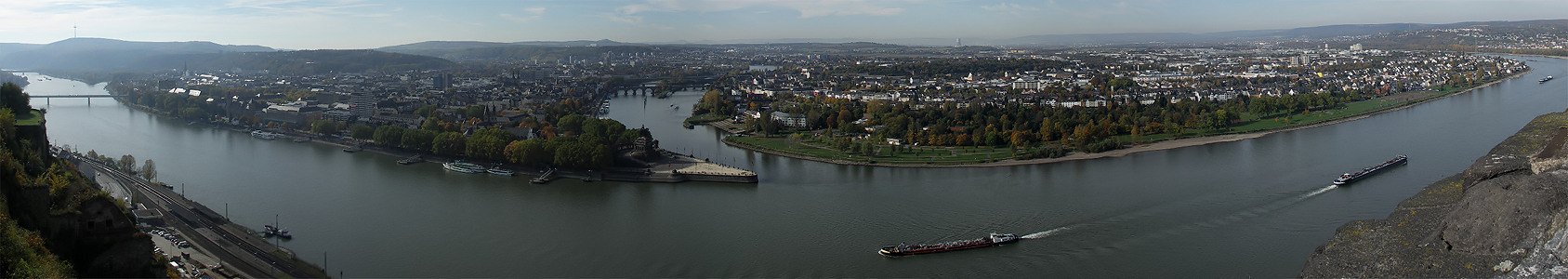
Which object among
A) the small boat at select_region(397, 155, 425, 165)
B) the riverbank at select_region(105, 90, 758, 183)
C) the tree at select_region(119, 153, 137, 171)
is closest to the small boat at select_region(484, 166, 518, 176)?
the riverbank at select_region(105, 90, 758, 183)

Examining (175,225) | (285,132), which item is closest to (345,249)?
(175,225)

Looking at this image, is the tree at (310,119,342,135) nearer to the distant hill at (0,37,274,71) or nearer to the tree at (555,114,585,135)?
the tree at (555,114,585,135)

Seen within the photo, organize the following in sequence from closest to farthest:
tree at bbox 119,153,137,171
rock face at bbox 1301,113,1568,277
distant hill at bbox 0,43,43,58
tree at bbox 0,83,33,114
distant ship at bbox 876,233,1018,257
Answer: rock face at bbox 1301,113,1568,277
distant ship at bbox 876,233,1018,257
tree at bbox 0,83,33,114
tree at bbox 119,153,137,171
distant hill at bbox 0,43,43,58

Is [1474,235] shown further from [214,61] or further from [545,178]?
[214,61]

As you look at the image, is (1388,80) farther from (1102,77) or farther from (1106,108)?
(1106,108)

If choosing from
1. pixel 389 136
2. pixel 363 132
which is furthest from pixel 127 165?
pixel 363 132

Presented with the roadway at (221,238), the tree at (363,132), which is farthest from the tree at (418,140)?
the roadway at (221,238)

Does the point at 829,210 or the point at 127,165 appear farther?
the point at 127,165
